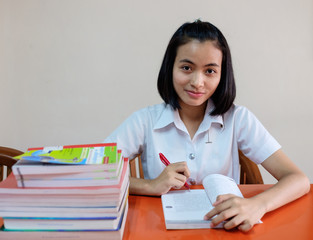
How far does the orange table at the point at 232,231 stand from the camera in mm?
734

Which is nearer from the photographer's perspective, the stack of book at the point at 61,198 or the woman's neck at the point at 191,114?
the stack of book at the point at 61,198

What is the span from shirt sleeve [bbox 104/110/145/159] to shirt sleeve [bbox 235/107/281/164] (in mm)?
401

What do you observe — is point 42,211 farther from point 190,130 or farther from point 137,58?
point 137,58

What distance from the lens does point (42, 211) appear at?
659 millimetres

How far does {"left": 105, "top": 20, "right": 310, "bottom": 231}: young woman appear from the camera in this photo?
1128 mm

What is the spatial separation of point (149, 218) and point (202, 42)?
25.4 inches

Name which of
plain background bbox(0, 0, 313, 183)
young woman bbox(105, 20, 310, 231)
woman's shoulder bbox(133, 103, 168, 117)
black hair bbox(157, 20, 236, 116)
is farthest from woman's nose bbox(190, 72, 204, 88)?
plain background bbox(0, 0, 313, 183)

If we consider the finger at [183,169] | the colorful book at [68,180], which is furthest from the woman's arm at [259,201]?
the colorful book at [68,180]

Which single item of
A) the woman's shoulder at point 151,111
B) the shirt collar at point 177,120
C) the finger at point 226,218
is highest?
the woman's shoulder at point 151,111

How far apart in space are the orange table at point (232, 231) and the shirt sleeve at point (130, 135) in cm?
33

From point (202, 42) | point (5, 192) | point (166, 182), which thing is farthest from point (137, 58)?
point (5, 192)

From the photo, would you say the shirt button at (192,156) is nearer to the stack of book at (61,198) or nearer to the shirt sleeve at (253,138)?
the shirt sleeve at (253,138)

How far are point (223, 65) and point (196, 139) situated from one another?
1.04 feet

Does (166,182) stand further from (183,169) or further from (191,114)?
(191,114)
